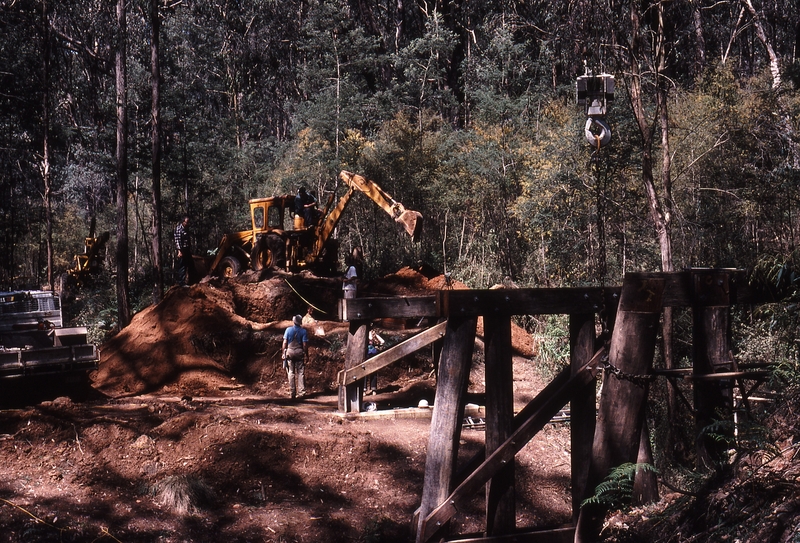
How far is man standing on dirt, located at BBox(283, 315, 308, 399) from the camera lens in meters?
13.1

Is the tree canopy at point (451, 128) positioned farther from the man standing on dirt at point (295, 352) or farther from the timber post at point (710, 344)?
the man standing on dirt at point (295, 352)

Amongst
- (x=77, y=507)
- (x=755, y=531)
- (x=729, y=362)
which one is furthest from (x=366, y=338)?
(x=755, y=531)

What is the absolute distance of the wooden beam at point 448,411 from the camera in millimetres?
5492

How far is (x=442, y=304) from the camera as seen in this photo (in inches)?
211

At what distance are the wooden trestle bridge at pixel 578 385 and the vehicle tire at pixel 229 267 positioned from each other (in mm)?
16799

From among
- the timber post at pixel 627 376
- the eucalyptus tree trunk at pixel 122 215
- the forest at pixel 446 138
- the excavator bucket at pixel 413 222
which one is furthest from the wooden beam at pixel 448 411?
the eucalyptus tree trunk at pixel 122 215

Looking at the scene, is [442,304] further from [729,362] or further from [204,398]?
[204,398]

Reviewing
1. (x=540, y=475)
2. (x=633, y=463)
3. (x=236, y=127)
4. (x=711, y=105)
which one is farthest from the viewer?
(x=236, y=127)

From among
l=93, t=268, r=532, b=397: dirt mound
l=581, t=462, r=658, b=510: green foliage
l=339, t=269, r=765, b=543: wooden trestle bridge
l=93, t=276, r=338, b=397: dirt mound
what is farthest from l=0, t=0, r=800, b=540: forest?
l=93, t=276, r=338, b=397: dirt mound

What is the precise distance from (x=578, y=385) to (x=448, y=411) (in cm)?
98

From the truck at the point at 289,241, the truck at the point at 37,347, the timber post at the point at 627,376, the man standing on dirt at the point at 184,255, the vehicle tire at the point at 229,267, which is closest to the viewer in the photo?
the timber post at the point at 627,376

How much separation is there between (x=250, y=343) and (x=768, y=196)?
11.1 meters

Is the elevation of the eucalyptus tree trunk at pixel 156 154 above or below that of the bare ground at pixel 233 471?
above

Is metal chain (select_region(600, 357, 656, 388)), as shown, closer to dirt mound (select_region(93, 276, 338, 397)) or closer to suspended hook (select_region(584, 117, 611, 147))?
suspended hook (select_region(584, 117, 611, 147))
